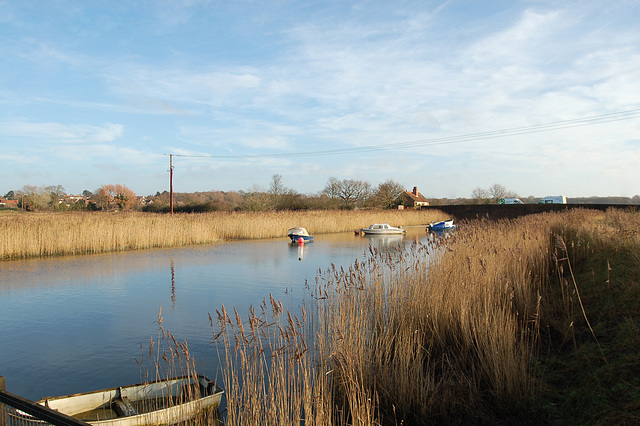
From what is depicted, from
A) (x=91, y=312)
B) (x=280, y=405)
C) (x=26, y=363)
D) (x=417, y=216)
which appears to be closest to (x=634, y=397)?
(x=280, y=405)

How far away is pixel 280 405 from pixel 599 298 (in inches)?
201

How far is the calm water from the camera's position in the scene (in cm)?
612

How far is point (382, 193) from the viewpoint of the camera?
2093 inches

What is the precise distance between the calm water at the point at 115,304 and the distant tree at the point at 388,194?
3324cm

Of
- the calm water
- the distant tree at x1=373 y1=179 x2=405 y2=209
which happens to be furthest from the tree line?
the calm water

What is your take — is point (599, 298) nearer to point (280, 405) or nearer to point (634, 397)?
point (634, 397)

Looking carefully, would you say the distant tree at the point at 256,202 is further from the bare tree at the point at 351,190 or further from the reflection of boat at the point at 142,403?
the reflection of boat at the point at 142,403

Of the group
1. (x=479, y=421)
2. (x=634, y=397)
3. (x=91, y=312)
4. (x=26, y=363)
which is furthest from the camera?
(x=91, y=312)

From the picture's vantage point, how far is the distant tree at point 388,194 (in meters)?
51.2

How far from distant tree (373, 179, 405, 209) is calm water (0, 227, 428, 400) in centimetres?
3324

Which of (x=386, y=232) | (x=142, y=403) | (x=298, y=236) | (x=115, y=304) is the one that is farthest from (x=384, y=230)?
(x=142, y=403)

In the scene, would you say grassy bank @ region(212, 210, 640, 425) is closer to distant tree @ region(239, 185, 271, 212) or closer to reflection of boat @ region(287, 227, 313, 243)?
reflection of boat @ region(287, 227, 313, 243)

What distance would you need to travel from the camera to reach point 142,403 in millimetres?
4555

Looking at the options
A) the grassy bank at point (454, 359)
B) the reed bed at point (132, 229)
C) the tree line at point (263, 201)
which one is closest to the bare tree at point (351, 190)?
the tree line at point (263, 201)
